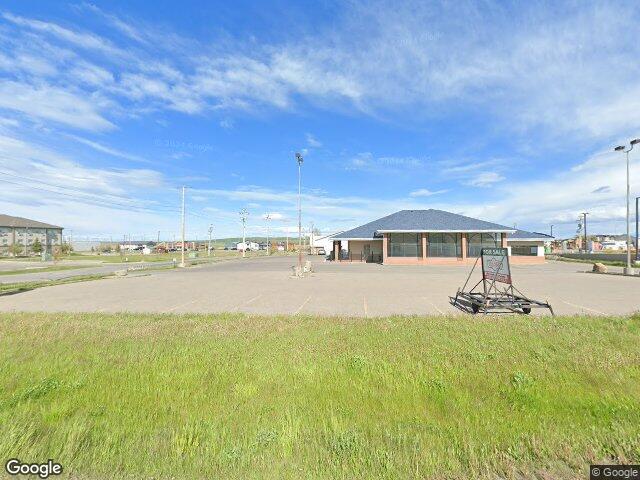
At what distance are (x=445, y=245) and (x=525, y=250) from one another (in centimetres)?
1485

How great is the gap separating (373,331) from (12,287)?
74.1ft

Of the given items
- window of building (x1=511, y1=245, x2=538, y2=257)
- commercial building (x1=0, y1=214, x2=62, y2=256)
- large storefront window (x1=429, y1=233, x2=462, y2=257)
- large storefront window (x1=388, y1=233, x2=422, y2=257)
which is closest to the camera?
large storefront window (x1=429, y1=233, x2=462, y2=257)

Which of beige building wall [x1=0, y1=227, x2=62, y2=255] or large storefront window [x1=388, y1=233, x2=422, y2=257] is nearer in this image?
large storefront window [x1=388, y1=233, x2=422, y2=257]

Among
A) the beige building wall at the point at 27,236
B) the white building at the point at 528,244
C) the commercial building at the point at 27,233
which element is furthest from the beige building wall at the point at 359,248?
the commercial building at the point at 27,233

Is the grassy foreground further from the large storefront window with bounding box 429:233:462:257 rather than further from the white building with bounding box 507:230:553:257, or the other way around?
the white building with bounding box 507:230:553:257

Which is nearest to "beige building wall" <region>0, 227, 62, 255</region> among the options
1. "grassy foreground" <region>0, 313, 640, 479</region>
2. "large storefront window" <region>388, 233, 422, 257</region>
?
"large storefront window" <region>388, 233, 422, 257</region>

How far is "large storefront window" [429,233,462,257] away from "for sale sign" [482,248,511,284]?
94.7 ft

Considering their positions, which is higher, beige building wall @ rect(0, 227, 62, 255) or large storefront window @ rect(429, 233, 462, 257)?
beige building wall @ rect(0, 227, 62, 255)

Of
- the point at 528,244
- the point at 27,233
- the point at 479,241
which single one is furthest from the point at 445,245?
the point at 27,233

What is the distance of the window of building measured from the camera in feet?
149

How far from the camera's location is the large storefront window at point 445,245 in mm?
40969

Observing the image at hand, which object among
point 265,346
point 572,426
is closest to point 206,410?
point 265,346

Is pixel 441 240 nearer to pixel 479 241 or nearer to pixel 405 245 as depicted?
pixel 405 245

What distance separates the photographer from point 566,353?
620 centimetres
